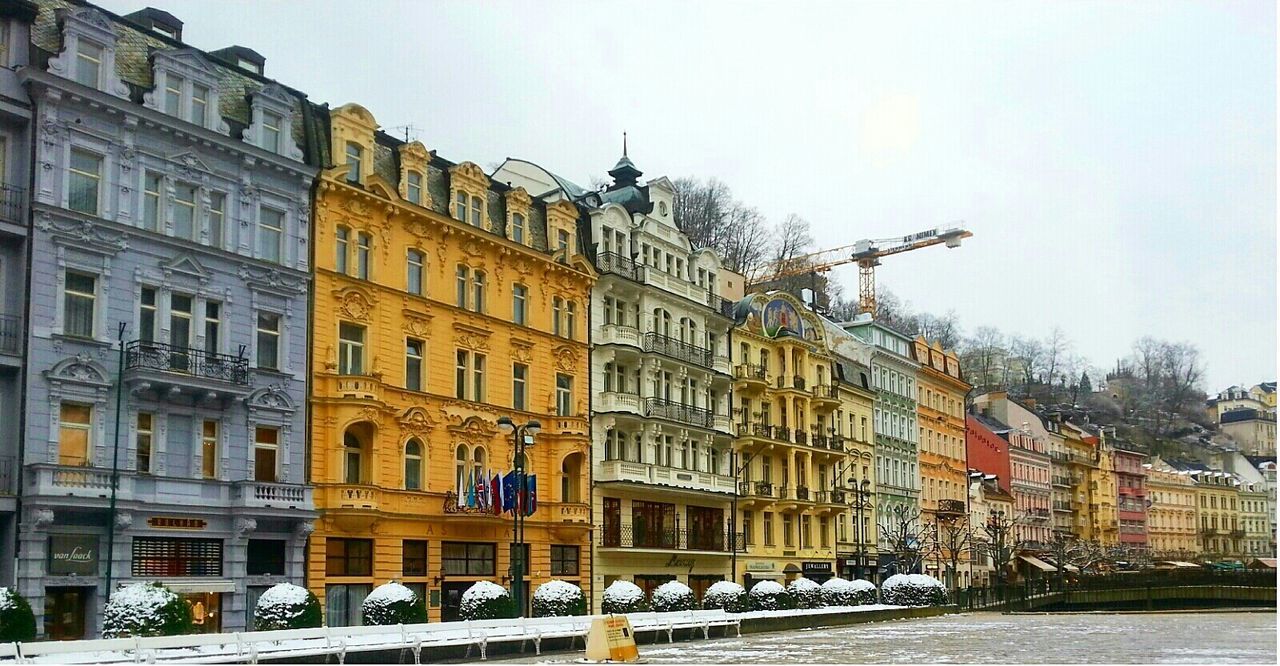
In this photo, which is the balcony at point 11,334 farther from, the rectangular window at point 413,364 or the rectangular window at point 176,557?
the rectangular window at point 413,364

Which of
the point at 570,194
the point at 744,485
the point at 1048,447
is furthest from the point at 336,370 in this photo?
the point at 1048,447

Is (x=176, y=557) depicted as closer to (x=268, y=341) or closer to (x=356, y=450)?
(x=268, y=341)

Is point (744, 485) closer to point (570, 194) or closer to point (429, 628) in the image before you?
point (570, 194)

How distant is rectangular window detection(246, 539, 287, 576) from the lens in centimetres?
3944

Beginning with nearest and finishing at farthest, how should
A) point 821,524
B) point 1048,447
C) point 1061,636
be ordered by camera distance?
point 1061,636
point 821,524
point 1048,447

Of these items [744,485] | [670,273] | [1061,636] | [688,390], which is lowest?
[1061,636]

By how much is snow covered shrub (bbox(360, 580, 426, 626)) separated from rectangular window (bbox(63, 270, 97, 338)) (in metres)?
10.0

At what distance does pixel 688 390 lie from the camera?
204 feet

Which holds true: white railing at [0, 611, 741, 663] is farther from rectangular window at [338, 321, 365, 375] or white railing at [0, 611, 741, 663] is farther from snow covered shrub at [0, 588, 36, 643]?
rectangular window at [338, 321, 365, 375]

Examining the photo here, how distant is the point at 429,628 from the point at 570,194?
2982 centimetres

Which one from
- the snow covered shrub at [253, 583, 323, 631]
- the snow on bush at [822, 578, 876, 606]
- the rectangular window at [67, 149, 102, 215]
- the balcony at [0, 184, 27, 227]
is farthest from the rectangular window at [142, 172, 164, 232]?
the snow on bush at [822, 578, 876, 606]

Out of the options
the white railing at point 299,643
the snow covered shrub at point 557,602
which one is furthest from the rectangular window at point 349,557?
the white railing at point 299,643

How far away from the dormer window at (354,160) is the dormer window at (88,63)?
900 cm

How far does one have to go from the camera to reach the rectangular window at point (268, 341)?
40.8 meters
